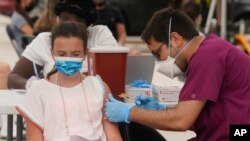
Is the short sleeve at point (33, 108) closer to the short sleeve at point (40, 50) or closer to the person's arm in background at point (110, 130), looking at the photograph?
the person's arm in background at point (110, 130)

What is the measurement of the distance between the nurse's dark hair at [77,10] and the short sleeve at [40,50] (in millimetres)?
225

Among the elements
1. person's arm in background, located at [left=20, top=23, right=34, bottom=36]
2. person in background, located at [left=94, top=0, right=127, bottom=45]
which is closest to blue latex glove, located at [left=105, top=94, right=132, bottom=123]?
person's arm in background, located at [left=20, top=23, right=34, bottom=36]

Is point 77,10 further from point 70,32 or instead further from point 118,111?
point 118,111

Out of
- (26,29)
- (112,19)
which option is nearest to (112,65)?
(26,29)

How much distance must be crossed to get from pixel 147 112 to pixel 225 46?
0.49 metres

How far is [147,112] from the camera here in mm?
3271

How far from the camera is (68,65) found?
11.0ft

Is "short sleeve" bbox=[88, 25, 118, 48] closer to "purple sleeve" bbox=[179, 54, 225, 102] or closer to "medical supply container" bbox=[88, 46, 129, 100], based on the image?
"medical supply container" bbox=[88, 46, 129, 100]

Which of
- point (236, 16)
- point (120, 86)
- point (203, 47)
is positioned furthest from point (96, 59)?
point (236, 16)

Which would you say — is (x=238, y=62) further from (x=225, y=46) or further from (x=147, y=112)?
(x=147, y=112)

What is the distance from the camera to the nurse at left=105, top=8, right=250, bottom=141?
3145 mm

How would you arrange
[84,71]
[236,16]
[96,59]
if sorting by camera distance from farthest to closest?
[236,16] → [84,71] → [96,59]

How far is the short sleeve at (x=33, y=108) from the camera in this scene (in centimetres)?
332

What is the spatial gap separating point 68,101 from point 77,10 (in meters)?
0.85
